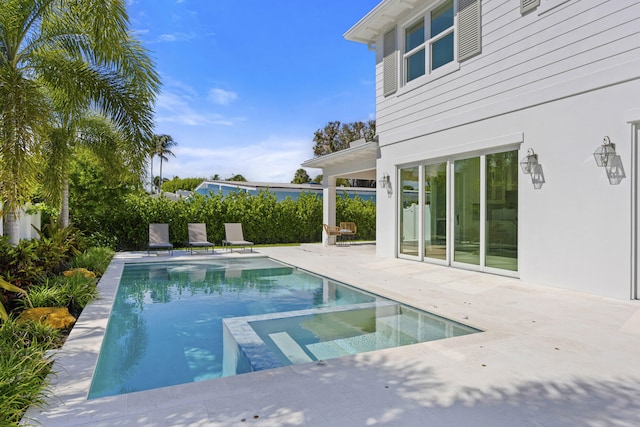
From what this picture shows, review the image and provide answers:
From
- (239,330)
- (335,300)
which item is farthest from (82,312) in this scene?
(335,300)

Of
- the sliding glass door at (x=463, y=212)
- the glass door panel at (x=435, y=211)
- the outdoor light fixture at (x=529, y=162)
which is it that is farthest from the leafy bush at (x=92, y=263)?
the outdoor light fixture at (x=529, y=162)

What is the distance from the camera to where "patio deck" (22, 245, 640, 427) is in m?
2.75

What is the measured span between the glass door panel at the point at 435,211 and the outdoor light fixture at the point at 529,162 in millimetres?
2293

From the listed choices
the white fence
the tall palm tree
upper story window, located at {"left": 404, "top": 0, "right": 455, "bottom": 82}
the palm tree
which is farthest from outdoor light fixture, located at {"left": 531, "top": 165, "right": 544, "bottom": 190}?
the palm tree

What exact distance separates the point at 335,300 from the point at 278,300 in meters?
1.07

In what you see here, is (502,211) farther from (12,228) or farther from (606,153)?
(12,228)

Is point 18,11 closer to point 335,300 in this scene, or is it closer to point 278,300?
point 278,300

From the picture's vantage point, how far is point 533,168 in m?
7.59

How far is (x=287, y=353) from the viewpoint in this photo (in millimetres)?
4531

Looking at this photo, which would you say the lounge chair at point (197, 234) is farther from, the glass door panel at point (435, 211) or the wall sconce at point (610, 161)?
the wall sconce at point (610, 161)

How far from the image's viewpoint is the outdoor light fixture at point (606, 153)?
6285 millimetres

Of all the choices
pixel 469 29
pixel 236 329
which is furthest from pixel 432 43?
pixel 236 329

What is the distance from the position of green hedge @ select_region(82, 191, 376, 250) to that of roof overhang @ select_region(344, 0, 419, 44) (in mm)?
8667

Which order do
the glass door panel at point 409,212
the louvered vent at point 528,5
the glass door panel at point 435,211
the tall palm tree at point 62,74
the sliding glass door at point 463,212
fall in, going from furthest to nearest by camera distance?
the glass door panel at point 409,212, the glass door panel at point 435,211, the sliding glass door at point 463,212, the louvered vent at point 528,5, the tall palm tree at point 62,74
